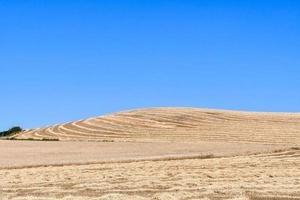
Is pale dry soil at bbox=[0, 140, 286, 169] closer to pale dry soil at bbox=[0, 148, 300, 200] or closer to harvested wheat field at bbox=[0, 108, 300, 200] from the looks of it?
harvested wheat field at bbox=[0, 108, 300, 200]

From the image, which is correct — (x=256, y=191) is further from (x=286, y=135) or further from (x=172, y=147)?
(x=286, y=135)

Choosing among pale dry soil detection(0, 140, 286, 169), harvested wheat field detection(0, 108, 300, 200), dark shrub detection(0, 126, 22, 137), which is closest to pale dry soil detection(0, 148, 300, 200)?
harvested wheat field detection(0, 108, 300, 200)

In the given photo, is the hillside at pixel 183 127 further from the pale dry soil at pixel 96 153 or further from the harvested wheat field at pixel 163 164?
the pale dry soil at pixel 96 153

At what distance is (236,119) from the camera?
87.7 m

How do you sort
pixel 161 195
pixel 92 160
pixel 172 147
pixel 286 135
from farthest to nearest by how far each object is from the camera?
pixel 286 135 → pixel 172 147 → pixel 92 160 → pixel 161 195

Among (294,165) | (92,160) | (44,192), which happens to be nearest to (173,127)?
(92,160)

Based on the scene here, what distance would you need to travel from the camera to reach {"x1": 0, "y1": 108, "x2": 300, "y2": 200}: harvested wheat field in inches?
1016

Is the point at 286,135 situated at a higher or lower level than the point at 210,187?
higher

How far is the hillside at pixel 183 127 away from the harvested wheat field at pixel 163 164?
0.12 metres

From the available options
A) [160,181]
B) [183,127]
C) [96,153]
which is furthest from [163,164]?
[183,127]

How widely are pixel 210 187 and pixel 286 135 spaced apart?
43.8 metres

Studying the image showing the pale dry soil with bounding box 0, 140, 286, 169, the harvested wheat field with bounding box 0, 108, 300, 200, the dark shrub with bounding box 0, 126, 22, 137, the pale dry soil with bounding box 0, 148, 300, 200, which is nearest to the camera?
the pale dry soil with bounding box 0, 148, 300, 200

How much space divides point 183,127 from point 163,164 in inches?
1620

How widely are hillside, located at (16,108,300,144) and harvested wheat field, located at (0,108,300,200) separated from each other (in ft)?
0.40
